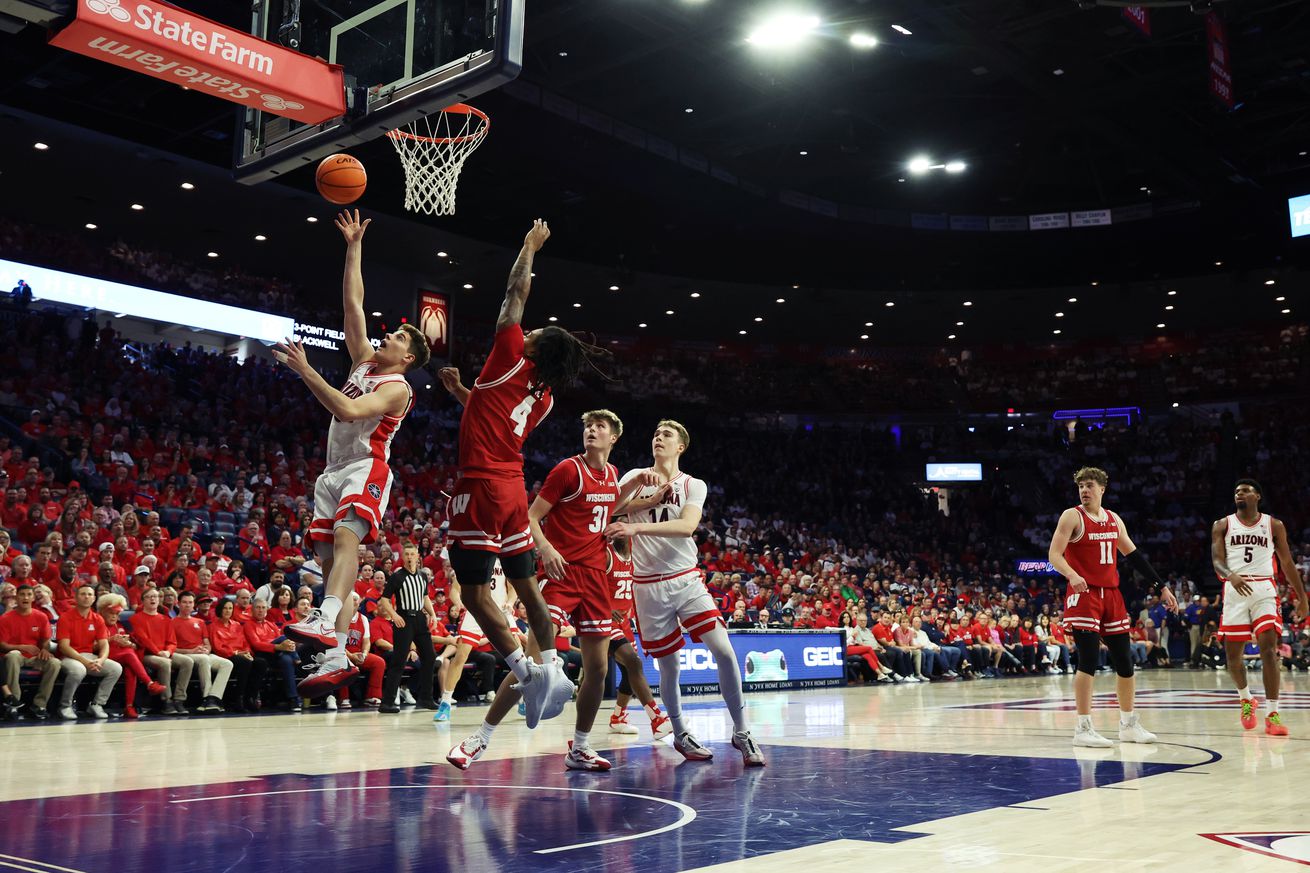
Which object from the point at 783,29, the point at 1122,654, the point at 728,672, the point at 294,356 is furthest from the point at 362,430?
the point at 783,29

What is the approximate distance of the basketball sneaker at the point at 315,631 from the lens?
5379 mm

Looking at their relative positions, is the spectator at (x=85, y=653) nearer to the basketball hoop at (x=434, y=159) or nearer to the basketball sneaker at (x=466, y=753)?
the basketball hoop at (x=434, y=159)

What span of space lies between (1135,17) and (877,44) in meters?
4.50

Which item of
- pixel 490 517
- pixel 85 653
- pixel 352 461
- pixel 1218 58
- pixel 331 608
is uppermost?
pixel 1218 58

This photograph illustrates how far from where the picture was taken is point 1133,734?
8094mm

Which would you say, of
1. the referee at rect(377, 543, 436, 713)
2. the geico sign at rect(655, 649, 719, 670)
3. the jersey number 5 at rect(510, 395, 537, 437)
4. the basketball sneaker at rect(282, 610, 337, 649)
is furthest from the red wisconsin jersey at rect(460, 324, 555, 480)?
the geico sign at rect(655, 649, 719, 670)

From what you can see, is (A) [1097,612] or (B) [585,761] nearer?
(B) [585,761]

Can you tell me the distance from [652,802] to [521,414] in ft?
7.02

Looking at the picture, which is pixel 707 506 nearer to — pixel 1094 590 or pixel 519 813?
pixel 1094 590

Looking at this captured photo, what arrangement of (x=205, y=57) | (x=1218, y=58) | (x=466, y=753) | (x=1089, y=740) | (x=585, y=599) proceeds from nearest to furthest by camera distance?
(x=466, y=753)
(x=585, y=599)
(x=205, y=57)
(x=1089, y=740)
(x=1218, y=58)

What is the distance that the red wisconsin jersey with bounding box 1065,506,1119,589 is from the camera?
839 cm

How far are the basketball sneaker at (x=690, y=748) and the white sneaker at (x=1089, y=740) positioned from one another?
267 centimetres

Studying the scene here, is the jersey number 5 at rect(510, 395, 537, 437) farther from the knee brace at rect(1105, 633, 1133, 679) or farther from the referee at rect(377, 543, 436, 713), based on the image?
the referee at rect(377, 543, 436, 713)

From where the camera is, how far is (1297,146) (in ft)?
83.0
